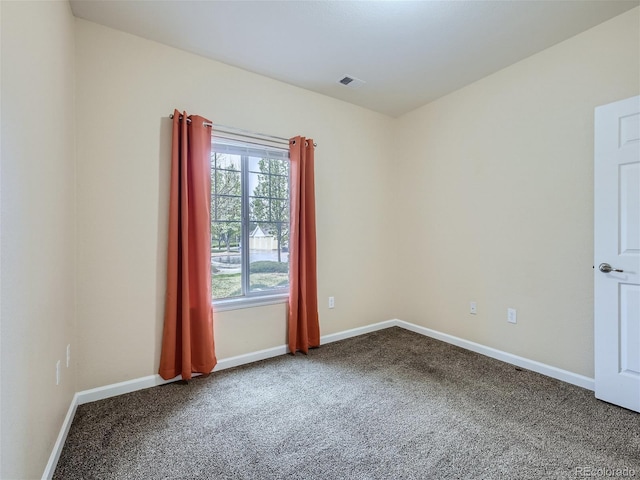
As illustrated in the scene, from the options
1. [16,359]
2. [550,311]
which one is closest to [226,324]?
[16,359]

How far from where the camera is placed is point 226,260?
2.79 metres

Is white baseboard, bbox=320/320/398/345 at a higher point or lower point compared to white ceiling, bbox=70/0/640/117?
lower

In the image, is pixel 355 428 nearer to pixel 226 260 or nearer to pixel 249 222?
pixel 226 260

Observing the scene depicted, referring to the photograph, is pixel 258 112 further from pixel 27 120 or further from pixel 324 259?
pixel 27 120

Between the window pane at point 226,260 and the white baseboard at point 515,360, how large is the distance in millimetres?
2199

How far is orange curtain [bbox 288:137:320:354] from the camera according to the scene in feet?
9.63

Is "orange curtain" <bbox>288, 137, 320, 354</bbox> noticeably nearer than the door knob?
No

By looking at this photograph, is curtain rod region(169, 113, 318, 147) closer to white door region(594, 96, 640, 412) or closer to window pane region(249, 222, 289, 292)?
window pane region(249, 222, 289, 292)

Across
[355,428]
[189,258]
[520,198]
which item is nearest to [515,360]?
[520,198]

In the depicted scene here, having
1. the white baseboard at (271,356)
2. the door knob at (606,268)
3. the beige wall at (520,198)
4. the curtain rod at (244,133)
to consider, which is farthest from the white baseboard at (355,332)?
the door knob at (606,268)

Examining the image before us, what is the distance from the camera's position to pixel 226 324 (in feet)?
8.79

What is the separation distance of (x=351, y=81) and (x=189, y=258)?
2250 mm

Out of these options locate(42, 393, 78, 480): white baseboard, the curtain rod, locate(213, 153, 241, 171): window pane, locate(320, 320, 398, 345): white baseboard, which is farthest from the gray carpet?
the curtain rod

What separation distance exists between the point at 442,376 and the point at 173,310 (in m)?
2.22
